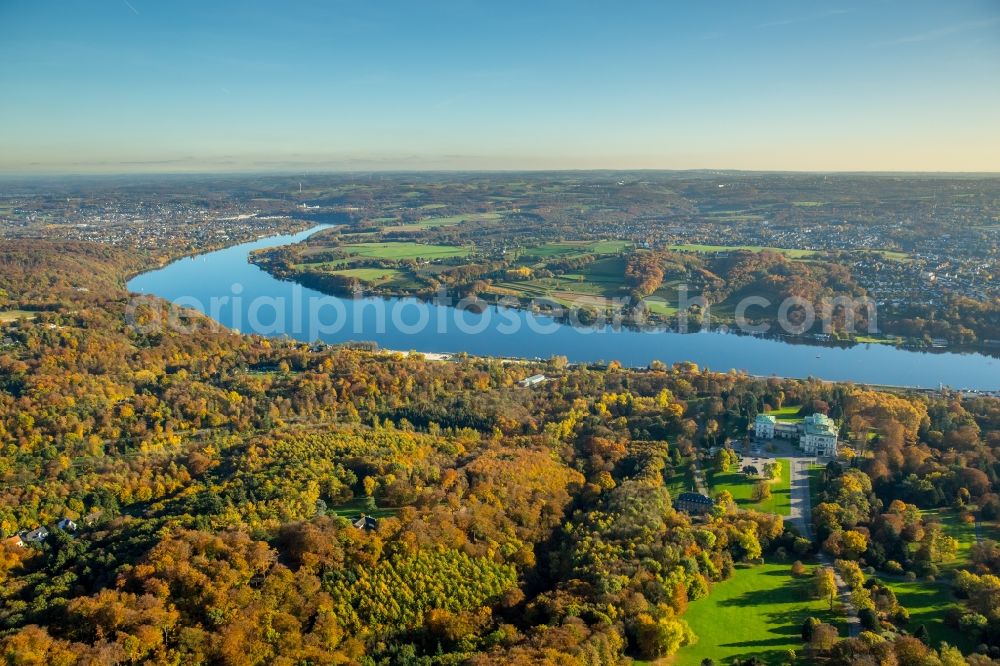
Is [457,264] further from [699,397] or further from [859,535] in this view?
[859,535]

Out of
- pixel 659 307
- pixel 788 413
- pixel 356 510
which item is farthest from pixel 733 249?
pixel 356 510

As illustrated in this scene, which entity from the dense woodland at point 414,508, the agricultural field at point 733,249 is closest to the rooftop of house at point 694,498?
the dense woodland at point 414,508

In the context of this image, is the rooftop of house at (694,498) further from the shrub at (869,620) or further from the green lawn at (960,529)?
the shrub at (869,620)

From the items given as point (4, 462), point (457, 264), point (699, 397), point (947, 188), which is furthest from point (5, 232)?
point (947, 188)

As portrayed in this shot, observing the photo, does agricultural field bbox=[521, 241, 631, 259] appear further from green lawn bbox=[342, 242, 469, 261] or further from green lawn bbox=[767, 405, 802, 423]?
green lawn bbox=[767, 405, 802, 423]

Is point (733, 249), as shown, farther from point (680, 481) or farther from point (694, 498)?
point (694, 498)

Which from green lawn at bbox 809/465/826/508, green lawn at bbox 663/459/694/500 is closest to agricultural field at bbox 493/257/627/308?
green lawn at bbox 663/459/694/500
